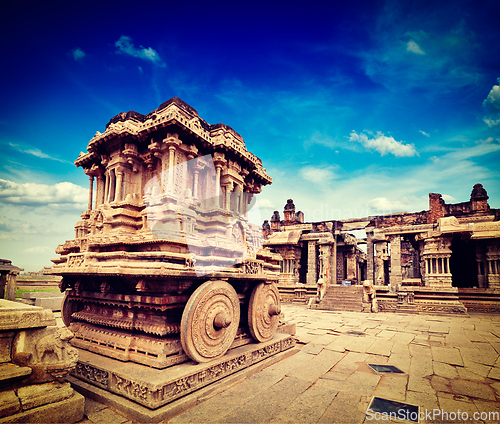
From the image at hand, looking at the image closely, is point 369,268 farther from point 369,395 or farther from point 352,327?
point 369,395

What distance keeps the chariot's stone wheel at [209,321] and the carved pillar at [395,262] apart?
1759cm

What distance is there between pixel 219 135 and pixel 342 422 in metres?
6.63

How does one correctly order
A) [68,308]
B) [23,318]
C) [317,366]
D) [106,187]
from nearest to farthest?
1. [23,318]
2. [317,366]
3. [68,308]
4. [106,187]

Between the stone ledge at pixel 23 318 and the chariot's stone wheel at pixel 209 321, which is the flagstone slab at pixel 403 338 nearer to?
the chariot's stone wheel at pixel 209 321

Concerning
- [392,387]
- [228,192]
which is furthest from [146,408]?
[228,192]

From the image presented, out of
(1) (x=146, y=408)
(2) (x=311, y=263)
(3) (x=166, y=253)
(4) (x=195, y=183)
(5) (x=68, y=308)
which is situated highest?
(4) (x=195, y=183)

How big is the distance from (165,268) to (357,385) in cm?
322

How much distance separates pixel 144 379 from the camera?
3.15m

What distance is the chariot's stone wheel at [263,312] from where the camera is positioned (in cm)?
509

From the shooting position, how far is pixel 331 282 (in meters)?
21.1

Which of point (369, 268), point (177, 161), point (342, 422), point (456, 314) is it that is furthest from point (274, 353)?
point (369, 268)

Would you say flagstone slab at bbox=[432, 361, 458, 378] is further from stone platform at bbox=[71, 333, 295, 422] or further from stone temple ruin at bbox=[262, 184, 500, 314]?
stone temple ruin at bbox=[262, 184, 500, 314]

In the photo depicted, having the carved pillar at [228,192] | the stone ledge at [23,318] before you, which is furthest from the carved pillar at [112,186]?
the stone ledge at [23,318]

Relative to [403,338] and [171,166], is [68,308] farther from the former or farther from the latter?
[403,338]
